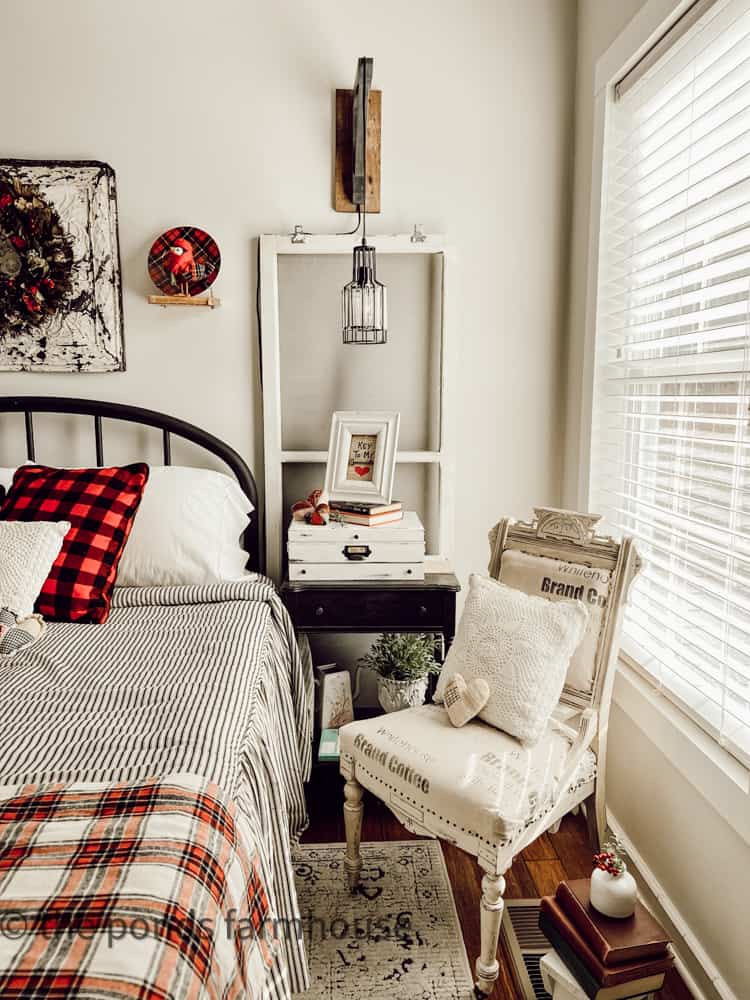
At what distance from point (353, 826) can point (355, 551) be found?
797 millimetres

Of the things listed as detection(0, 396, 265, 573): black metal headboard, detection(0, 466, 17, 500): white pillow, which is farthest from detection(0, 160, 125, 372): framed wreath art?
detection(0, 466, 17, 500): white pillow

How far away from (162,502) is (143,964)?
5.13 ft

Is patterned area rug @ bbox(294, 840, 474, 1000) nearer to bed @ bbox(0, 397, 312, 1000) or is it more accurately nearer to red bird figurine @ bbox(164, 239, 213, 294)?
bed @ bbox(0, 397, 312, 1000)

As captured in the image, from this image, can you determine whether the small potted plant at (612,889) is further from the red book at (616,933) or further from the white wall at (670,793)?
the white wall at (670,793)

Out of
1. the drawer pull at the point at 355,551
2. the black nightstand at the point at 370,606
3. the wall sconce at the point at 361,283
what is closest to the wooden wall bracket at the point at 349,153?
the wall sconce at the point at 361,283

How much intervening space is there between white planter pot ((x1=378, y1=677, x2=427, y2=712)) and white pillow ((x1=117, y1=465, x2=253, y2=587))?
24.0 inches

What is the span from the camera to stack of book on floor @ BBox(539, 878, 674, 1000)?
1340 mm

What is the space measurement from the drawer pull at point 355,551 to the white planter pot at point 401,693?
439mm

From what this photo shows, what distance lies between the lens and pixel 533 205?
2498 millimetres

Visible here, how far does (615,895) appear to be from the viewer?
1.40 meters

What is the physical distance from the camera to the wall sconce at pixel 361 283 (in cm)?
225

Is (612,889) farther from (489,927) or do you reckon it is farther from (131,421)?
(131,421)

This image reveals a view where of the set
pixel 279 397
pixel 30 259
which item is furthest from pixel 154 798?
pixel 30 259

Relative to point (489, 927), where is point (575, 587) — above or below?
above
